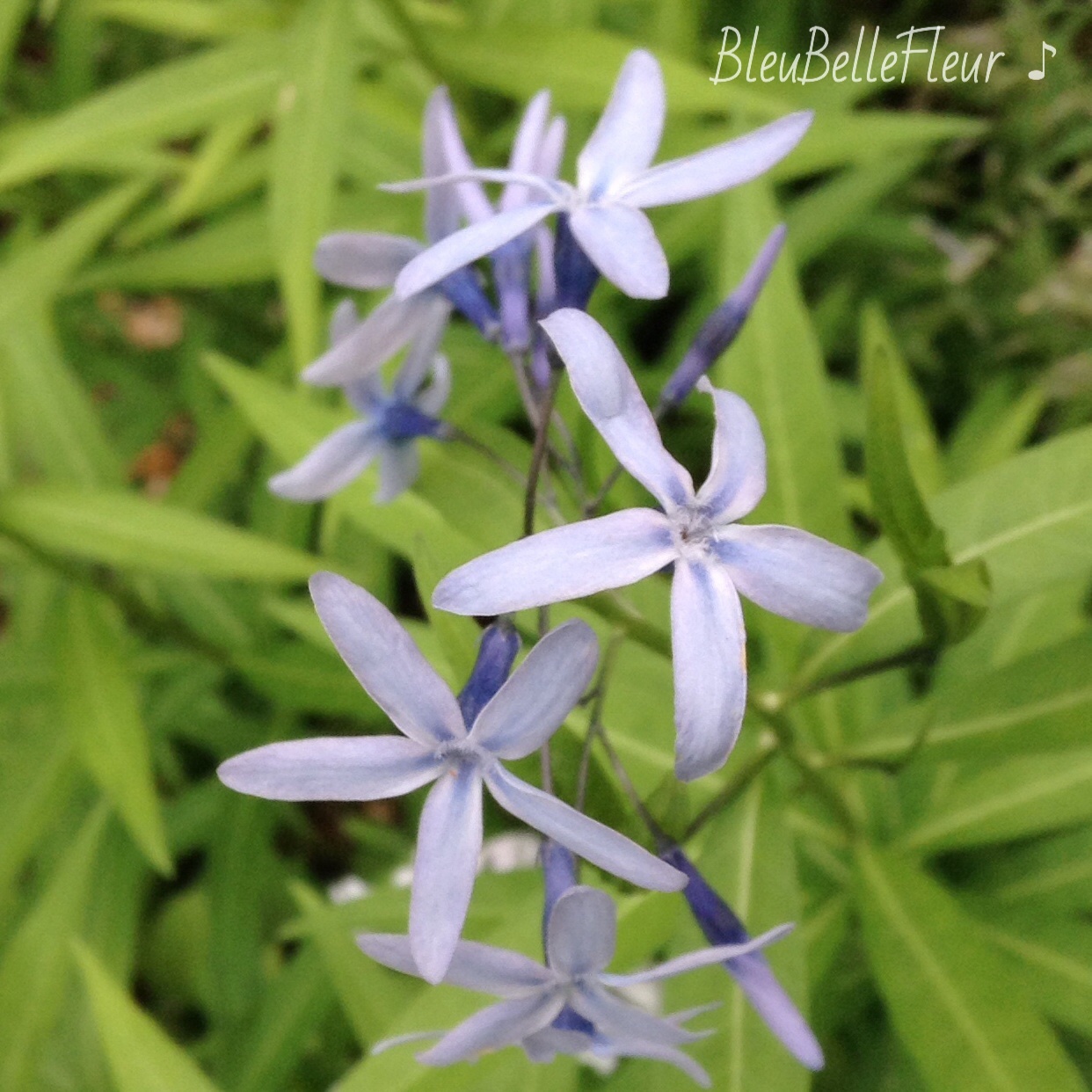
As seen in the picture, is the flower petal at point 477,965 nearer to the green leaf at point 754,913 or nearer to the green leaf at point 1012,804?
the green leaf at point 754,913

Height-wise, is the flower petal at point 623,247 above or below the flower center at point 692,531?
above

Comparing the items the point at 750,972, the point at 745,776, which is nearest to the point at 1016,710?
the point at 745,776

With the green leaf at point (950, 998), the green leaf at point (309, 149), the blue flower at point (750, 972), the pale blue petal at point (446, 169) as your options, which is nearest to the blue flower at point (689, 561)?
the blue flower at point (750, 972)

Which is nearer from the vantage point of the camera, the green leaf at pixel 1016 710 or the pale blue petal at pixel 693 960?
the pale blue petal at pixel 693 960

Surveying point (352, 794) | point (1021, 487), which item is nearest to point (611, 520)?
point (352, 794)

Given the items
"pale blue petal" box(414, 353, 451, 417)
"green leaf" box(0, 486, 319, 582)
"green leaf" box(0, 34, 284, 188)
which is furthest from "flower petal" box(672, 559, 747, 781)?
"green leaf" box(0, 34, 284, 188)

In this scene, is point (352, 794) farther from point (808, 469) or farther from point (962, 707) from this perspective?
point (808, 469)

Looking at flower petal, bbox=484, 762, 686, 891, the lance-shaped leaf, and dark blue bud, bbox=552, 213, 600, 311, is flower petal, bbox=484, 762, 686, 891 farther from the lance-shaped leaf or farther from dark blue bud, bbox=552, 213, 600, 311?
dark blue bud, bbox=552, 213, 600, 311
